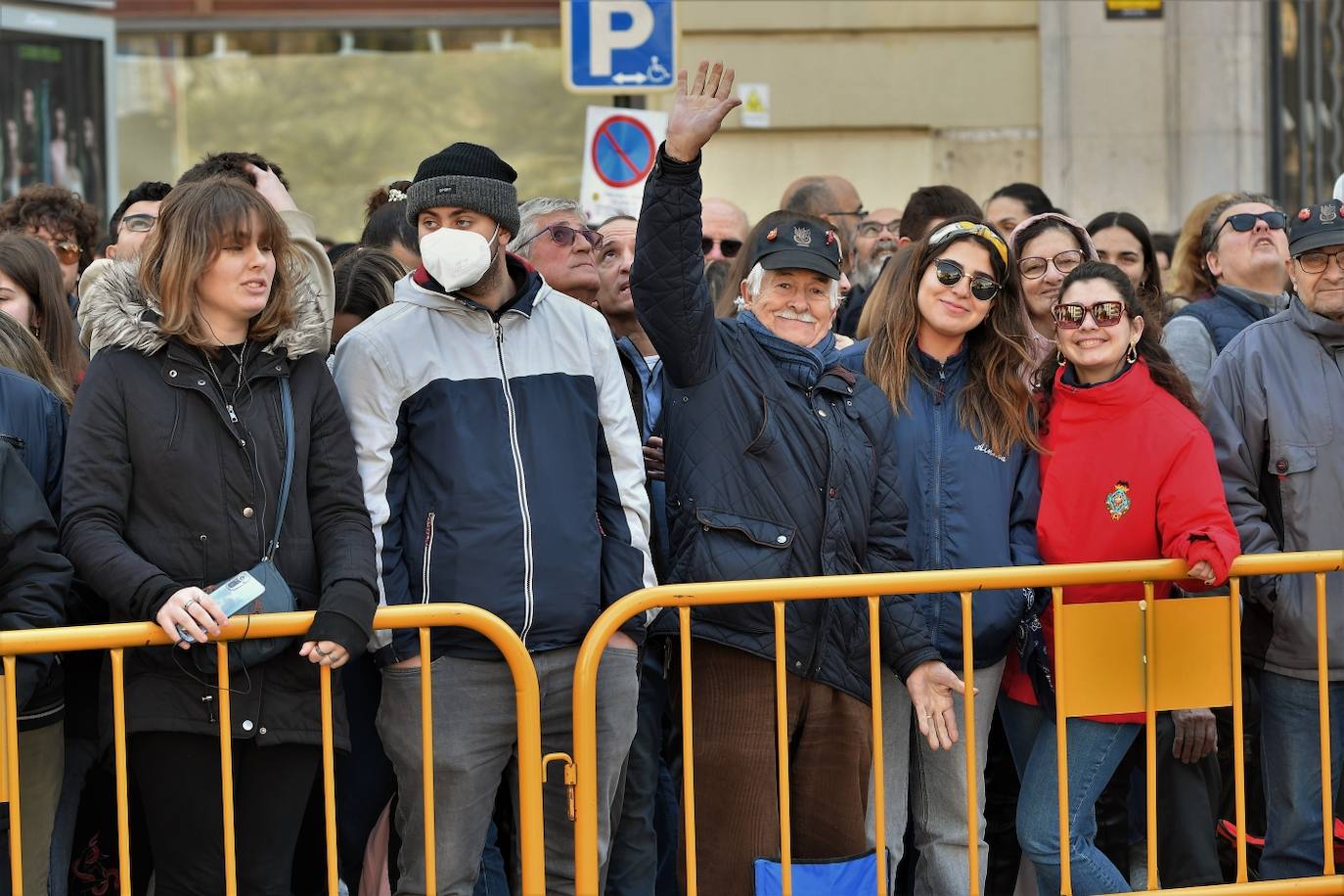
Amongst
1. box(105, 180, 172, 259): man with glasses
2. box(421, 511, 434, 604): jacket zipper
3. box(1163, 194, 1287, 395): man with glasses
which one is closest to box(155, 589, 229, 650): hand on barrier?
box(421, 511, 434, 604): jacket zipper

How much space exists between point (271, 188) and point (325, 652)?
173cm

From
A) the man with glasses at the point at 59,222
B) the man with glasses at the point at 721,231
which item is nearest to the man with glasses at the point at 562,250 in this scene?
the man with glasses at the point at 721,231

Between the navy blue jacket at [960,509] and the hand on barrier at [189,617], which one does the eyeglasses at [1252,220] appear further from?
the hand on barrier at [189,617]

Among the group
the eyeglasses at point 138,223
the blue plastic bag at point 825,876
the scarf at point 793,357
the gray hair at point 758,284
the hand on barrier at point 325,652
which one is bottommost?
the blue plastic bag at point 825,876

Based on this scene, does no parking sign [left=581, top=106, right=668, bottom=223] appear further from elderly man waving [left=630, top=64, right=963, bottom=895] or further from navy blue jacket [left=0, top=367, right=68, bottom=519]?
navy blue jacket [left=0, top=367, right=68, bottom=519]

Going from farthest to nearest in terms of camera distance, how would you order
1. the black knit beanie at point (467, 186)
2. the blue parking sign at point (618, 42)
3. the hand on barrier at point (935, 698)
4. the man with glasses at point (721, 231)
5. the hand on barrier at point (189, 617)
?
the blue parking sign at point (618, 42), the man with glasses at point (721, 231), the hand on barrier at point (935, 698), the black knit beanie at point (467, 186), the hand on barrier at point (189, 617)

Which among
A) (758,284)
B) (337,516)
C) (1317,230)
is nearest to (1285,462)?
(1317,230)

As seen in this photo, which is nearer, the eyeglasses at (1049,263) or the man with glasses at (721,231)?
the eyeglasses at (1049,263)

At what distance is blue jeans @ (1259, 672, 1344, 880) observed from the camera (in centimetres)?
487

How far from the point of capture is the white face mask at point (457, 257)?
13.8 ft

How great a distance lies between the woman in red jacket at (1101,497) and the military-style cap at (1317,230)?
70 centimetres

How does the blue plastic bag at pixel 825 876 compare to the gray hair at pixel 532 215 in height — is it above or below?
below

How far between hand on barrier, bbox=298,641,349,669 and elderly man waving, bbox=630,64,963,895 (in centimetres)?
92

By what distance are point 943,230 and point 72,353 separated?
257 centimetres
